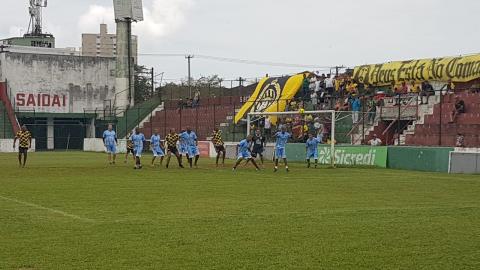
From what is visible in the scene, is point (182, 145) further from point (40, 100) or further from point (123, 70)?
point (40, 100)

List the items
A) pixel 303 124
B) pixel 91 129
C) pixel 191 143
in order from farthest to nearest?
1. pixel 91 129
2. pixel 303 124
3. pixel 191 143

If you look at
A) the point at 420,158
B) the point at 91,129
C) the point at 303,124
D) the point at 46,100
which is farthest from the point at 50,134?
the point at 420,158

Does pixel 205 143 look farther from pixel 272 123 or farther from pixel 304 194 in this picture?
pixel 304 194

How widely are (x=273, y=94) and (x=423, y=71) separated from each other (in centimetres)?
1239

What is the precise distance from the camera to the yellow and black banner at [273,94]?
48.8 m

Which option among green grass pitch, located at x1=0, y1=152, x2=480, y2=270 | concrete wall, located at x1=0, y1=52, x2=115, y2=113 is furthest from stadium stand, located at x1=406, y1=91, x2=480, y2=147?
concrete wall, located at x1=0, y1=52, x2=115, y2=113

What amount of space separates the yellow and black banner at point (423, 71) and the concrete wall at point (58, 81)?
33.1 m

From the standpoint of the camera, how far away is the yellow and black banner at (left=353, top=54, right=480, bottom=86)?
3850 centimetres

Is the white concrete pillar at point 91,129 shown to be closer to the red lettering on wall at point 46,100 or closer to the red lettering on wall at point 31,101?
the red lettering on wall at point 46,100

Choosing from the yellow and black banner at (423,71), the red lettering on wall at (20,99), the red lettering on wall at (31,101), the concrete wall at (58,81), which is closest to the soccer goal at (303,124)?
the yellow and black banner at (423,71)

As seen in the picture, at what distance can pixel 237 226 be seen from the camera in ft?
40.4

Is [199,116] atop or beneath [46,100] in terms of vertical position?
beneath

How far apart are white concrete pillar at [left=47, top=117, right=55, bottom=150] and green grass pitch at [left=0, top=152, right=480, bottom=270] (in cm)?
4769

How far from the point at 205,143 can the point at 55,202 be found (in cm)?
3538
